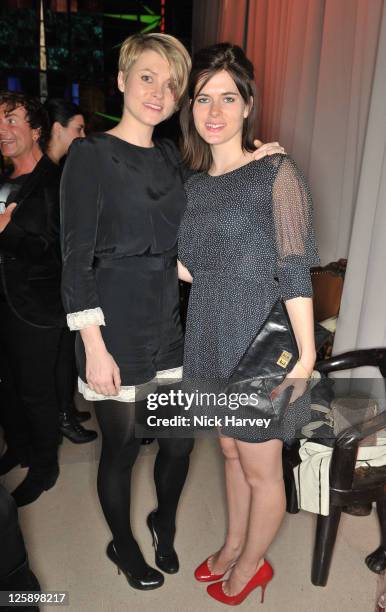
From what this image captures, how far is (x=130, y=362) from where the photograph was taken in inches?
62.7

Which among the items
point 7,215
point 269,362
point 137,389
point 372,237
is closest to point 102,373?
point 137,389

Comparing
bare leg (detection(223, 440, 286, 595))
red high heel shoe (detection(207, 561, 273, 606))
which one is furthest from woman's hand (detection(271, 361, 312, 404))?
red high heel shoe (detection(207, 561, 273, 606))

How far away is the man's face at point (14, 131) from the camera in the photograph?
212 cm

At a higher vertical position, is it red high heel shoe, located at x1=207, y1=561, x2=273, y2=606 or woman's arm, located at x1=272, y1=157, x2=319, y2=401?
woman's arm, located at x1=272, y1=157, x2=319, y2=401

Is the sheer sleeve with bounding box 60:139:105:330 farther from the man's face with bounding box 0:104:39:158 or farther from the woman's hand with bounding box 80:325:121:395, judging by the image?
the man's face with bounding box 0:104:39:158

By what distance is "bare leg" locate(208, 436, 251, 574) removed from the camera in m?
1.73

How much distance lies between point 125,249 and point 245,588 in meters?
1.10

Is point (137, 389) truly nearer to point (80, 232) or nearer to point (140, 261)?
point (140, 261)

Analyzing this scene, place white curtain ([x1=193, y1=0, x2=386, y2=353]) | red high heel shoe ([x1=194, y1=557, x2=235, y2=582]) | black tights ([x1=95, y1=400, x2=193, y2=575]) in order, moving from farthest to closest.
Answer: white curtain ([x1=193, y1=0, x2=386, y2=353]), red high heel shoe ([x1=194, y1=557, x2=235, y2=582]), black tights ([x1=95, y1=400, x2=193, y2=575])

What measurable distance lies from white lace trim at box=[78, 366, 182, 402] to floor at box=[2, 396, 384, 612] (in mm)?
659

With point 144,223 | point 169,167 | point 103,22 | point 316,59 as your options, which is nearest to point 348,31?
point 316,59

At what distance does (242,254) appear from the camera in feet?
4.81

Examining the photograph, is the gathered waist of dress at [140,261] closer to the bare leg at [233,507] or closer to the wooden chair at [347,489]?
the bare leg at [233,507]

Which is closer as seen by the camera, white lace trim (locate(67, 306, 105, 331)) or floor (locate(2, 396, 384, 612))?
white lace trim (locate(67, 306, 105, 331))
